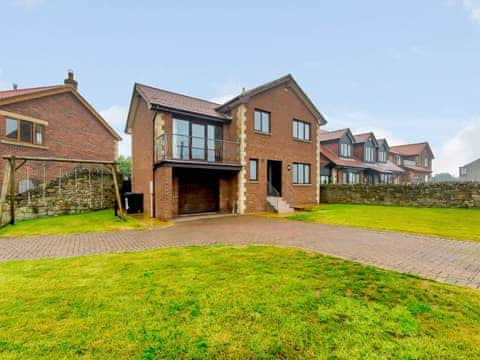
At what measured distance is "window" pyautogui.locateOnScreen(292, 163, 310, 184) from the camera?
18.8 metres

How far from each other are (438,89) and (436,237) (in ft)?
70.1

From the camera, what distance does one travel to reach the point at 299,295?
3645 millimetres

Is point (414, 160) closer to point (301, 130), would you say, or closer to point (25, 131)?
point (301, 130)

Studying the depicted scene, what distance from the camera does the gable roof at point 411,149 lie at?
1575 inches

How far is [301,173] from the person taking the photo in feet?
63.3

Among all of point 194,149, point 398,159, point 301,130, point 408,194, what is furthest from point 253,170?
point 398,159

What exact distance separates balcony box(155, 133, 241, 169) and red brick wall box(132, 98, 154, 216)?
1.55 m

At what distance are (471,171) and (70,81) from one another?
62.9m

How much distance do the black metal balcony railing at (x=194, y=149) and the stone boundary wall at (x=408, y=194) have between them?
10.8 meters

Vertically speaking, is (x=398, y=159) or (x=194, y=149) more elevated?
(x=398, y=159)

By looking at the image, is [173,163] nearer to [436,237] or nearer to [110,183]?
[110,183]

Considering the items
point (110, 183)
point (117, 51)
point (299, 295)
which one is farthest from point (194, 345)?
point (117, 51)

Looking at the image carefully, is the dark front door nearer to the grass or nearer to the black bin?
the black bin

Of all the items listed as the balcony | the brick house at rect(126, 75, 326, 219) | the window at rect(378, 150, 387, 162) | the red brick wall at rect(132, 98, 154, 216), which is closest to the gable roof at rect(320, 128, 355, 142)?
the window at rect(378, 150, 387, 162)
